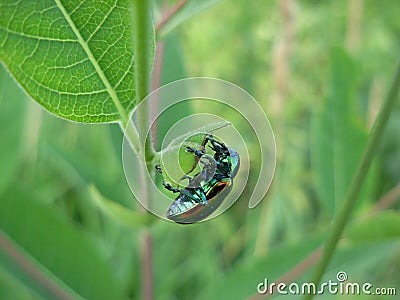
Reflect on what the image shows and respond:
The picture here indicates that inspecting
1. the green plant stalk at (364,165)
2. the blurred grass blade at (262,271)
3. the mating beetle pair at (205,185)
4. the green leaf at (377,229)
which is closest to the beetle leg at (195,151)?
the mating beetle pair at (205,185)

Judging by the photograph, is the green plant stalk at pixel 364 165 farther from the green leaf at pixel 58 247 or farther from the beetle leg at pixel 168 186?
the green leaf at pixel 58 247

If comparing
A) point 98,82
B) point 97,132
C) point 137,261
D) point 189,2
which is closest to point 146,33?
point 98,82

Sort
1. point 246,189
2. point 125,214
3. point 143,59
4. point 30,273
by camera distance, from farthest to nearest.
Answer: point 246,189, point 30,273, point 125,214, point 143,59

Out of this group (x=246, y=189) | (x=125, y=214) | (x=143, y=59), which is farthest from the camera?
(x=246, y=189)

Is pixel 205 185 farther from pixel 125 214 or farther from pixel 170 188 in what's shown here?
pixel 125 214

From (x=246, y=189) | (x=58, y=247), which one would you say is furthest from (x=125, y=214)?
(x=246, y=189)
